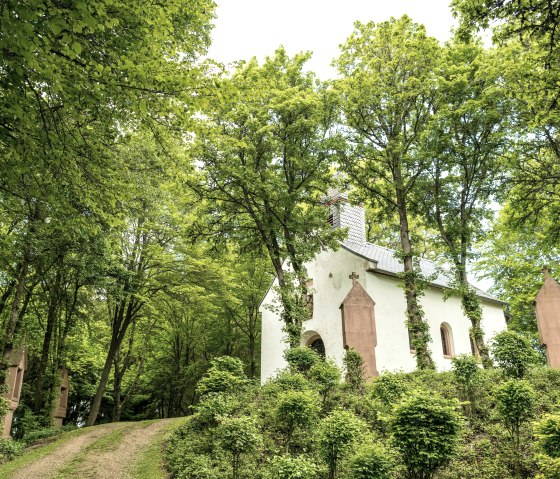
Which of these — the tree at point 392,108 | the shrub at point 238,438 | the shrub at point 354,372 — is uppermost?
the tree at point 392,108

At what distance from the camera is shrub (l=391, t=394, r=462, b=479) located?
7.00 m

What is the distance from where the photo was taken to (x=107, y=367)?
19750mm

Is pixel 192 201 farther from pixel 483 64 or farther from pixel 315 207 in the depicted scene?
pixel 483 64

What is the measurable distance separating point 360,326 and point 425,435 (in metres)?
9.12

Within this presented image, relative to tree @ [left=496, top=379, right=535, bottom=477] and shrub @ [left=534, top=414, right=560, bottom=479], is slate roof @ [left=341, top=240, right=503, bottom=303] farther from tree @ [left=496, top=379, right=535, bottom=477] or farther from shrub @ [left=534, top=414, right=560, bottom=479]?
shrub @ [left=534, top=414, right=560, bottom=479]

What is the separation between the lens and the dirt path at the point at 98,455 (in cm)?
1004

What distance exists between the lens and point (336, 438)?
304 inches

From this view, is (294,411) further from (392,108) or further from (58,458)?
(392,108)

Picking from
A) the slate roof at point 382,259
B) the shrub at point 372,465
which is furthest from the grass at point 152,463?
the slate roof at point 382,259

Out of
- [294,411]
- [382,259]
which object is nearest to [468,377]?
[294,411]

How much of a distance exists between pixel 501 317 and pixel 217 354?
654 inches

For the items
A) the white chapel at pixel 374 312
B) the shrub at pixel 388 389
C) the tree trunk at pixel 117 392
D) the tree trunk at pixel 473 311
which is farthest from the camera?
the tree trunk at pixel 117 392

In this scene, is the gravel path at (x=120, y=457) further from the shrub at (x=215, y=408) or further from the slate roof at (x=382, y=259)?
the slate roof at (x=382, y=259)

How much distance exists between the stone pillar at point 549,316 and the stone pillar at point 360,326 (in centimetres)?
721
